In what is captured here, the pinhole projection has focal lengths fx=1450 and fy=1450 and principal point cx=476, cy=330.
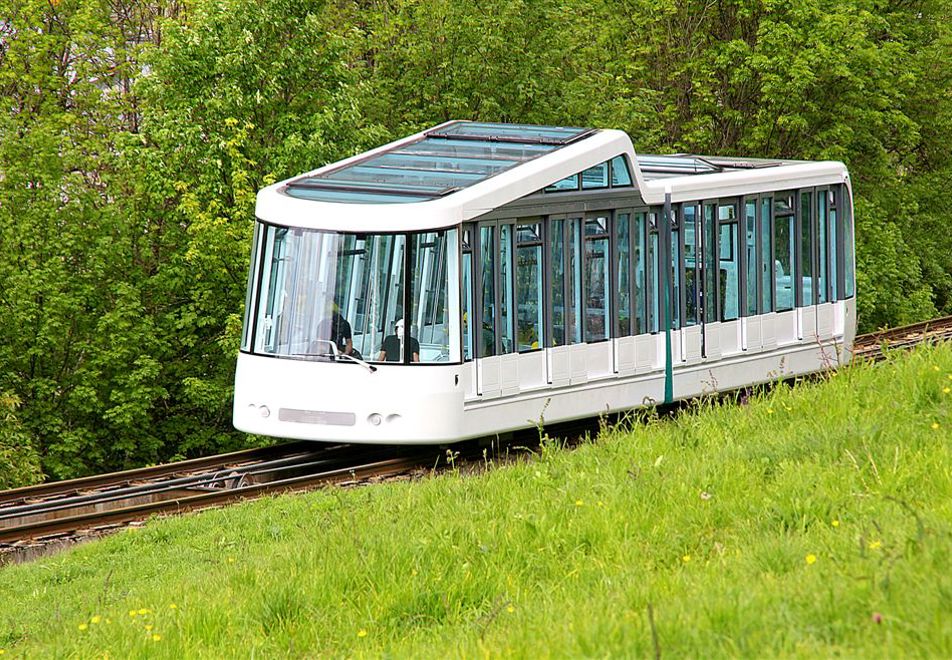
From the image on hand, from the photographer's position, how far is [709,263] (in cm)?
1703

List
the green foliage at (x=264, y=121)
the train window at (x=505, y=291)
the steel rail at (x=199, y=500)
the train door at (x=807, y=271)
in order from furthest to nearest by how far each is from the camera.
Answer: the green foliage at (x=264, y=121) → the train door at (x=807, y=271) → the train window at (x=505, y=291) → the steel rail at (x=199, y=500)

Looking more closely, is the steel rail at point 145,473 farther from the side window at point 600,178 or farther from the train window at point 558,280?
the side window at point 600,178

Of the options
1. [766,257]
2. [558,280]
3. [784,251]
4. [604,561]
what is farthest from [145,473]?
[784,251]

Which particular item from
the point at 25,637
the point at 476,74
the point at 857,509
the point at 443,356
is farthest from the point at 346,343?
the point at 476,74

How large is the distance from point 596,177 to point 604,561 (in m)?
8.54

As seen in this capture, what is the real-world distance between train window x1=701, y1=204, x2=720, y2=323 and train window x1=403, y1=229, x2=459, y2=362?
438 cm

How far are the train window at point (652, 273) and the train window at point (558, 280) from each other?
62.1 inches

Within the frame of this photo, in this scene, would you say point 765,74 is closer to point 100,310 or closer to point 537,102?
point 537,102

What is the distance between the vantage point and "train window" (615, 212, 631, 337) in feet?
51.5

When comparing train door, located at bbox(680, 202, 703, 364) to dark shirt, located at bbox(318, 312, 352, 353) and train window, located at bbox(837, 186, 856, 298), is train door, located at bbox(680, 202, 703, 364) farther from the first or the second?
dark shirt, located at bbox(318, 312, 352, 353)

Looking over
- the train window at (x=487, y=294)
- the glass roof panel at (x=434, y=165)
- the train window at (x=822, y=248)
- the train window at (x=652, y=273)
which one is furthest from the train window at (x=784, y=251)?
the train window at (x=487, y=294)

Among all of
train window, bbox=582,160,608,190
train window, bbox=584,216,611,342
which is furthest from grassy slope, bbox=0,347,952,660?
train window, bbox=582,160,608,190

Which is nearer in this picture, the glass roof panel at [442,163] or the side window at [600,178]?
the glass roof panel at [442,163]

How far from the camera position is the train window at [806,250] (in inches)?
733
